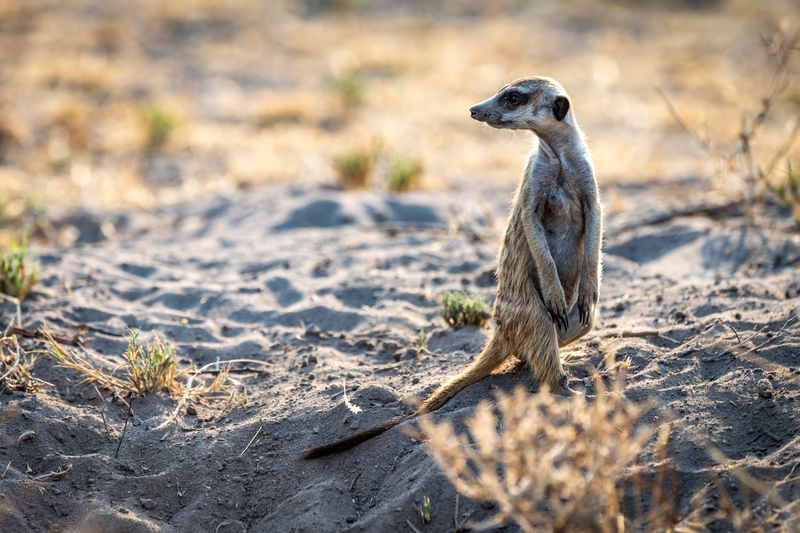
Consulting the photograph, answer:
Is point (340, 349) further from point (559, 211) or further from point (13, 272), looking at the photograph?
point (13, 272)

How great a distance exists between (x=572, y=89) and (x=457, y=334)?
7.44 meters

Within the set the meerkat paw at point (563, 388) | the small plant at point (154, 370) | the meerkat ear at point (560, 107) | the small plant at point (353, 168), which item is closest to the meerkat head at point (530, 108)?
the meerkat ear at point (560, 107)

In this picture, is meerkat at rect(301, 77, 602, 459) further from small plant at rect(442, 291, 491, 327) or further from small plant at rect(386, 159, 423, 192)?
small plant at rect(386, 159, 423, 192)

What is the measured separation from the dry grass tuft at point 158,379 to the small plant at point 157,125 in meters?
4.79

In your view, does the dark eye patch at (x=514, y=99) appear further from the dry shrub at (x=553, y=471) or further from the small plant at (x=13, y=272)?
the small plant at (x=13, y=272)

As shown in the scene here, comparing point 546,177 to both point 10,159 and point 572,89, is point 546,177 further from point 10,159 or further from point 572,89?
point 572,89

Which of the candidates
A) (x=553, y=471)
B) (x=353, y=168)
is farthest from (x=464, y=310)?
(x=353, y=168)

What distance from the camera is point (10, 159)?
25.1 feet

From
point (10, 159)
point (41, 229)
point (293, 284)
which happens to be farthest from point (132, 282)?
point (10, 159)

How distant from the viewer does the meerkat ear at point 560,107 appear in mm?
3158

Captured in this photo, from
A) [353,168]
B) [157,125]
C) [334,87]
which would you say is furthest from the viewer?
[334,87]

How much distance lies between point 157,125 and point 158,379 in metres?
5.07

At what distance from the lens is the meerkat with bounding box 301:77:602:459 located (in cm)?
310

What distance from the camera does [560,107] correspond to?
3170 millimetres
